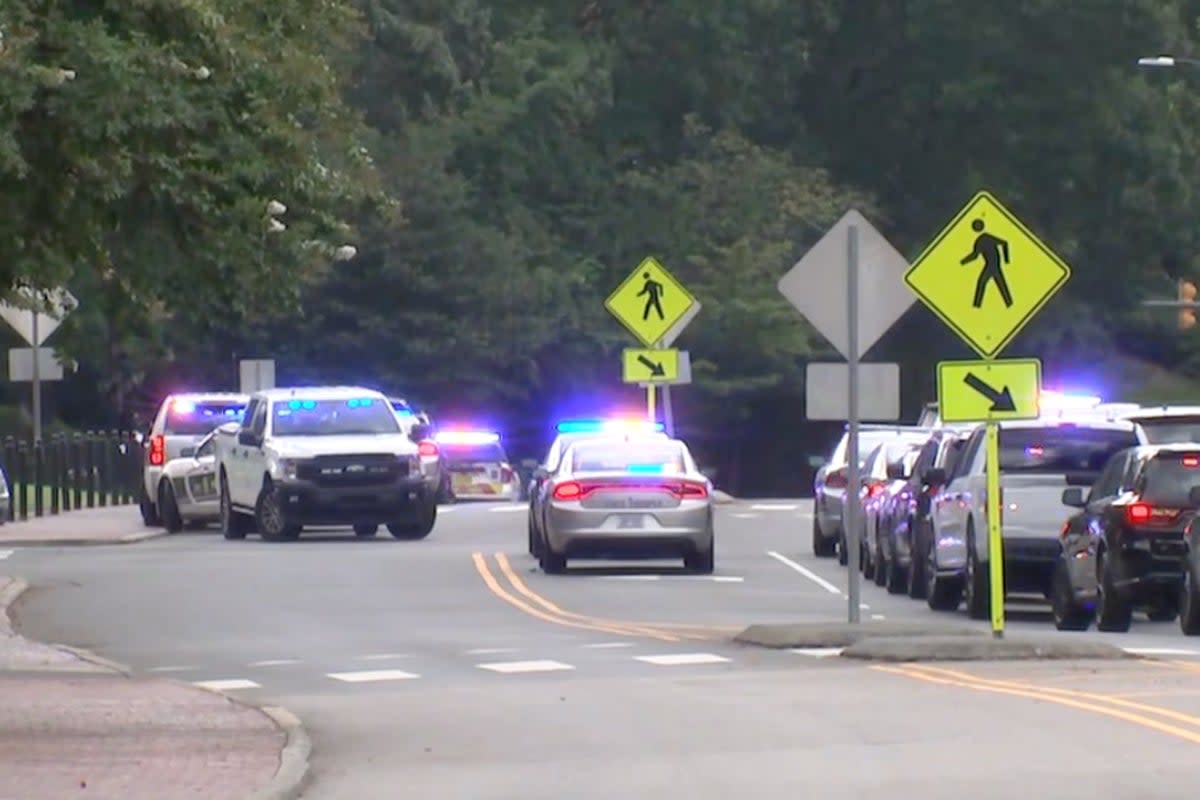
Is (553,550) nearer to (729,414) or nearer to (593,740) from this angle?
(593,740)

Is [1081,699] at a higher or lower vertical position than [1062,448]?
lower

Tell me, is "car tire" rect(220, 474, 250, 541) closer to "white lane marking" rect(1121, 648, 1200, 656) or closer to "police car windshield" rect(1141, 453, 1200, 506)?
"police car windshield" rect(1141, 453, 1200, 506)

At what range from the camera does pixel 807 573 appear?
A: 32656 millimetres

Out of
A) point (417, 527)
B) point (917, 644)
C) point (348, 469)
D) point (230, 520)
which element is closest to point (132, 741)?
point (917, 644)

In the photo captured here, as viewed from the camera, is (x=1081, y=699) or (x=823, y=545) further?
(x=823, y=545)

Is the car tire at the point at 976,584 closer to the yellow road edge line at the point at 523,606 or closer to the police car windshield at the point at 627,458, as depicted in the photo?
the yellow road edge line at the point at 523,606

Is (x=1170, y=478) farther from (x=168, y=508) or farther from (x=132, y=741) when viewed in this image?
(x=168, y=508)

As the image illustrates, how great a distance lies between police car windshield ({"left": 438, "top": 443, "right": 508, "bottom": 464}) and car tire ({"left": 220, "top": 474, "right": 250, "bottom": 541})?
1708cm

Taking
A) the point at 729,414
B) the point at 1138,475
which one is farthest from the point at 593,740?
the point at 729,414

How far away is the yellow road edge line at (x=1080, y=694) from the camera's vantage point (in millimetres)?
16031

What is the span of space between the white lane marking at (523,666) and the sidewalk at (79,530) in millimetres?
17277

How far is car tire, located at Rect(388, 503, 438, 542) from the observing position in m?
38.3

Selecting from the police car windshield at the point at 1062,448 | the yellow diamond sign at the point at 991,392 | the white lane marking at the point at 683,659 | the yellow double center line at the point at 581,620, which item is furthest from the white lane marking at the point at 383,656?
the police car windshield at the point at 1062,448

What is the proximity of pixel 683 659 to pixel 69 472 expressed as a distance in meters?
28.8
